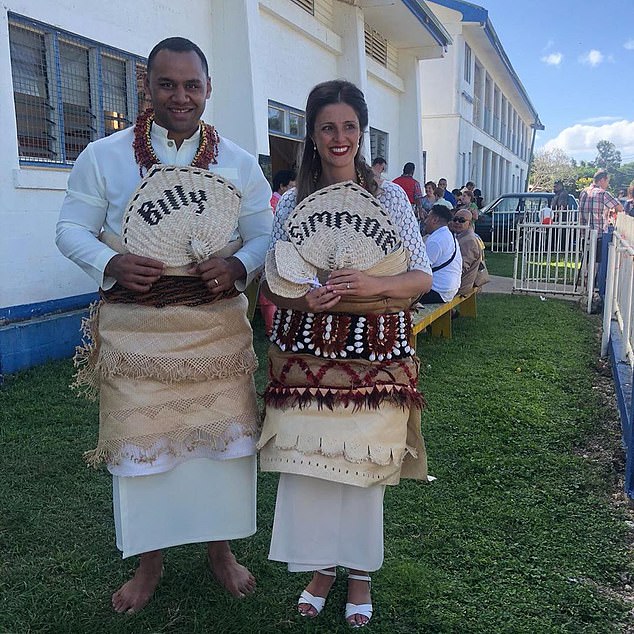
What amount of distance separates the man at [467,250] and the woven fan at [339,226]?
5432 millimetres

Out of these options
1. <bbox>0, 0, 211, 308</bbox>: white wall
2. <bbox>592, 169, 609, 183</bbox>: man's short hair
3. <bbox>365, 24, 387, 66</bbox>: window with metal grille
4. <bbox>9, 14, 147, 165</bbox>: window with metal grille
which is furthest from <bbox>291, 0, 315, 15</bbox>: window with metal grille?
<bbox>592, 169, 609, 183</bbox>: man's short hair

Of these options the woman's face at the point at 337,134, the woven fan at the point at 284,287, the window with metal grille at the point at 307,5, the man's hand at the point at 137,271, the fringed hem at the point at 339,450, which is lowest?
the fringed hem at the point at 339,450

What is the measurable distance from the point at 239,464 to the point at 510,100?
1387 inches

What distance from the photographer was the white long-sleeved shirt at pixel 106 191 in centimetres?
230

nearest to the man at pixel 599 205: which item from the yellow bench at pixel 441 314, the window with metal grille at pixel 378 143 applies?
the yellow bench at pixel 441 314

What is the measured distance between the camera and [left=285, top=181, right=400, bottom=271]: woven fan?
7.39ft

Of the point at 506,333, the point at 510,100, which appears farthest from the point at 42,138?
the point at 510,100

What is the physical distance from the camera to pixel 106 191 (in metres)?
2.35

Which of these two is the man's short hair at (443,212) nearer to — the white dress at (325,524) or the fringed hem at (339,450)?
the white dress at (325,524)

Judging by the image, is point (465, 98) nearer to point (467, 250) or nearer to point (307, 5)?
point (307, 5)

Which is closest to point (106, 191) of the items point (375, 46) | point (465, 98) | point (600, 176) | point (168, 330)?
point (168, 330)

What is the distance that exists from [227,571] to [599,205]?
10198 mm

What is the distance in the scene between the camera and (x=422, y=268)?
241 centimetres

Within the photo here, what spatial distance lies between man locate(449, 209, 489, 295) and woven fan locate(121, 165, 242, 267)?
221 inches
